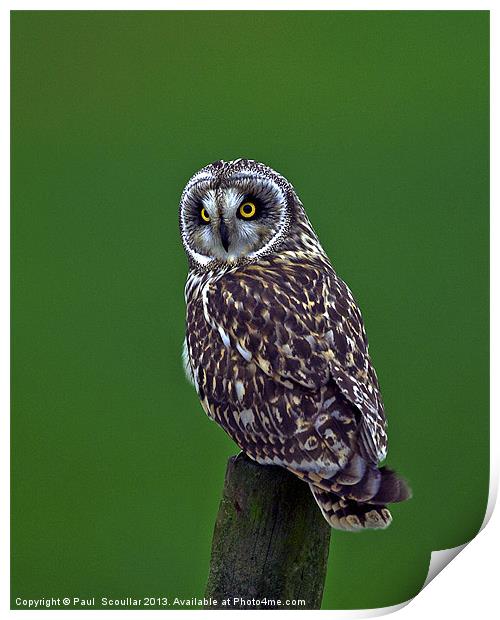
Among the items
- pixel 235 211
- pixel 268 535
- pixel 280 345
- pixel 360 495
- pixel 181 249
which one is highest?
pixel 235 211

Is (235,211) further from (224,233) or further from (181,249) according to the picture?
(181,249)

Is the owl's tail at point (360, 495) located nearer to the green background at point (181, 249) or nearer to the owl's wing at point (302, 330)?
the owl's wing at point (302, 330)

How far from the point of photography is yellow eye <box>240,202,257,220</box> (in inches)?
83.6

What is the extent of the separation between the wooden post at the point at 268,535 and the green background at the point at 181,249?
1.02ft

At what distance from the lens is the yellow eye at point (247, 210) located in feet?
6.97

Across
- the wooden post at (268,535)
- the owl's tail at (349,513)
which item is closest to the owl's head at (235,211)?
the wooden post at (268,535)

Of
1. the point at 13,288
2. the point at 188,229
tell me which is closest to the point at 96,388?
the point at 13,288

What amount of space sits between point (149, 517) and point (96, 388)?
39 cm

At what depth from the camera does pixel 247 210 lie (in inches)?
84.0

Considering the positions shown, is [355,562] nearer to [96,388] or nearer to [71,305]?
[96,388]

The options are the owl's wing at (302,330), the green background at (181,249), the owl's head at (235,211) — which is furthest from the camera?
the green background at (181,249)

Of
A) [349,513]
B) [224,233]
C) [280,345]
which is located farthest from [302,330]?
[349,513]

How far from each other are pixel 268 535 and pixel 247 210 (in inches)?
32.5

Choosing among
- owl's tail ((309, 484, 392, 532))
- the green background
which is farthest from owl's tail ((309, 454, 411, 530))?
the green background
